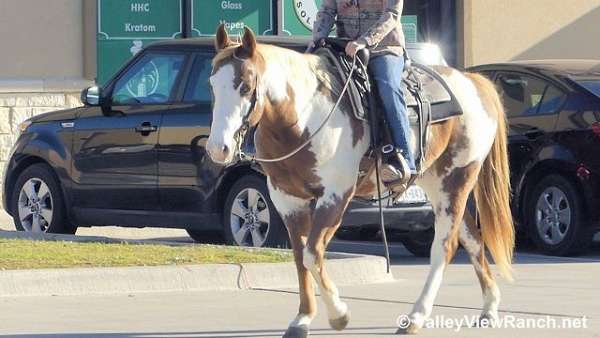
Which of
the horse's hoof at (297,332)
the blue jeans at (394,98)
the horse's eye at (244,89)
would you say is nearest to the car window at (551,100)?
the blue jeans at (394,98)

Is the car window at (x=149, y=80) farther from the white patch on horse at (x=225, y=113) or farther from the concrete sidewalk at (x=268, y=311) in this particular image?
the white patch on horse at (x=225, y=113)

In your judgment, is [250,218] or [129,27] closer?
[250,218]

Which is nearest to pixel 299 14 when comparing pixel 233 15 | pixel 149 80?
pixel 233 15

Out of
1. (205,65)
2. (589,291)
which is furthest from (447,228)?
(205,65)

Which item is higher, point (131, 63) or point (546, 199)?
point (131, 63)

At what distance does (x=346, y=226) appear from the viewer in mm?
12562

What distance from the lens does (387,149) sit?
8242 mm

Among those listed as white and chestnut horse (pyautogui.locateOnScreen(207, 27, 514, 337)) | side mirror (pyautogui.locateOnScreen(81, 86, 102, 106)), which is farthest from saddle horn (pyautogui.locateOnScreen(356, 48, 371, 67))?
side mirror (pyautogui.locateOnScreen(81, 86, 102, 106))

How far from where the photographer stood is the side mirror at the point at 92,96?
43.4 ft

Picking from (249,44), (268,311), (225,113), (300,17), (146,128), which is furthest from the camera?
(300,17)

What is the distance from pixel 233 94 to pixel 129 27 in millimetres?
12098

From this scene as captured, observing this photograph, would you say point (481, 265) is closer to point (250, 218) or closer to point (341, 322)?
point (341, 322)

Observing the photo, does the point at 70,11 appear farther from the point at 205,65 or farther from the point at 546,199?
the point at 546,199

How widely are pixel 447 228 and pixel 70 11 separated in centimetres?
1107
